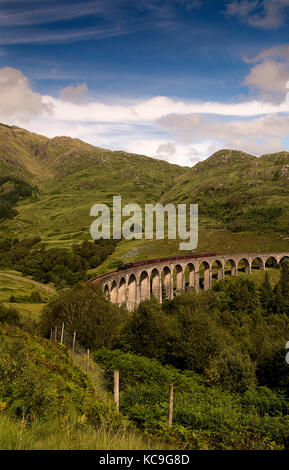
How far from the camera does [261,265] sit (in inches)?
4065

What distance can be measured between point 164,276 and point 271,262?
41485 millimetres

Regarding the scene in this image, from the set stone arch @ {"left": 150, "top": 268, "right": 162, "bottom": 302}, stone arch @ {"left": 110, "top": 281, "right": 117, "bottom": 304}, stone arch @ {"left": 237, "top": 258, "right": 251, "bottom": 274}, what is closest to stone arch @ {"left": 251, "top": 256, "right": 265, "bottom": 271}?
stone arch @ {"left": 237, "top": 258, "right": 251, "bottom": 274}

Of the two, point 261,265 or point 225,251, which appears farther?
point 225,251

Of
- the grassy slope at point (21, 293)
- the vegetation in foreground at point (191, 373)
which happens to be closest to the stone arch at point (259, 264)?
the vegetation in foreground at point (191, 373)

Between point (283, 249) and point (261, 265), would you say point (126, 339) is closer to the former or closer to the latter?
point (261, 265)

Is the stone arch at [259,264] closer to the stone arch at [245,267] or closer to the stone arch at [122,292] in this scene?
the stone arch at [245,267]

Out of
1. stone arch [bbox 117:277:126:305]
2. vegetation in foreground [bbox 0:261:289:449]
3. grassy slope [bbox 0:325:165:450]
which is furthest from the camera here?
stone arch [bbox 117:277:126:305]

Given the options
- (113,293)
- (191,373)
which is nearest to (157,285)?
(113,293)

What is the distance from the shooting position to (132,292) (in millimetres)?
72688

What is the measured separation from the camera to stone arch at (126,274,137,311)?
7150 centimetres

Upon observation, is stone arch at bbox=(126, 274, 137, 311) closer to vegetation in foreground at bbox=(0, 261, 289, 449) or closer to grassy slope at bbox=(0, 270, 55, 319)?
grassy slope at bbox=(0, 270, 55, 319)
